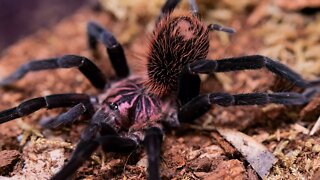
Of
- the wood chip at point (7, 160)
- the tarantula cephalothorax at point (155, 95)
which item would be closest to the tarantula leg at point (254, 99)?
the tarantula cephalothorax at point (155, 95)

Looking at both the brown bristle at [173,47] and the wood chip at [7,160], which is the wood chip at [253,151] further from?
the wood chip at [7,160]

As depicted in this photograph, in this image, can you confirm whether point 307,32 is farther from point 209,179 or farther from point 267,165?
point 209,179

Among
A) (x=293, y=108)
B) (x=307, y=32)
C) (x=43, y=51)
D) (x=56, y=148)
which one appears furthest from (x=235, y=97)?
(x=43, y=51)

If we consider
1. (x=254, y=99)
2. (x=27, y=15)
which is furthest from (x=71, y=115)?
(x=27, y=15)

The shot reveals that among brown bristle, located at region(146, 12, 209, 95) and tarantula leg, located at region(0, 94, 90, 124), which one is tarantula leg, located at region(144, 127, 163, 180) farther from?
tarantula leg, located at region(0, 94, 90, 124)

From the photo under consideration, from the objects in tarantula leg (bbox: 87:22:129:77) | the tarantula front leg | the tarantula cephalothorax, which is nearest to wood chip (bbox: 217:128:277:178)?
the tarantula cephalothorax
